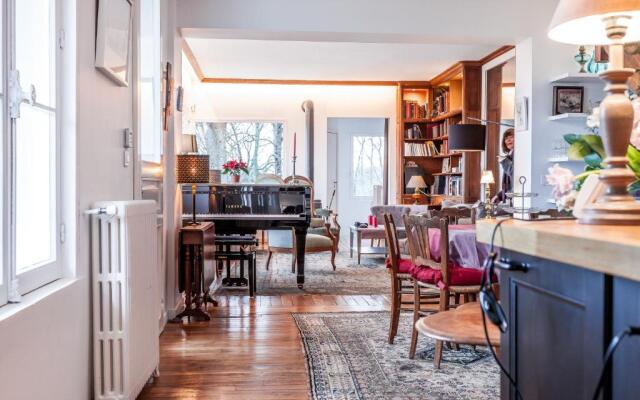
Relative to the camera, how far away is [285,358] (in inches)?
146

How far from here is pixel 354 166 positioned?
1153 cm

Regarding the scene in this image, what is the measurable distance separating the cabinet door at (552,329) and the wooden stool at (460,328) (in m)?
0.10

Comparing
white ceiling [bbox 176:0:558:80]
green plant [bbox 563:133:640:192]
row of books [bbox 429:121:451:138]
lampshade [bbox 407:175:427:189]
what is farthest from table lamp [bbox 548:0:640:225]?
row of books [bbox 429:121:451:138]

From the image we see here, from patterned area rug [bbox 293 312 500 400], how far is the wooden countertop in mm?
1909

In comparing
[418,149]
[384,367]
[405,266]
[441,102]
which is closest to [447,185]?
[418,149]

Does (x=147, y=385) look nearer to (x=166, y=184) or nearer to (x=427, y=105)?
(x=166, y=184)

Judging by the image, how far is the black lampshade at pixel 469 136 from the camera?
19.6 ft

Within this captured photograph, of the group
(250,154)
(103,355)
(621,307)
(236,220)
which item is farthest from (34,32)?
(250,154)

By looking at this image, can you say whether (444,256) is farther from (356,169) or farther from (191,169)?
(356,169)

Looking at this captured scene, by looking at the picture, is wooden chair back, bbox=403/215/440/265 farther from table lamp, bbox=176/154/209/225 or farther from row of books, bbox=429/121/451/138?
row of books, bbox=429/121/451/138

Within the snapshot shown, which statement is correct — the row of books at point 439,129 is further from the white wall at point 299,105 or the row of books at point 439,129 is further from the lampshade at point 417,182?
the lampshade at point 417,182

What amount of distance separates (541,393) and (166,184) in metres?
3.82

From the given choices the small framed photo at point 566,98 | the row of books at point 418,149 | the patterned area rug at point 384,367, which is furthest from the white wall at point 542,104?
the row of books at point 418,149

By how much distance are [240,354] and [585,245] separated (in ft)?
10.1
